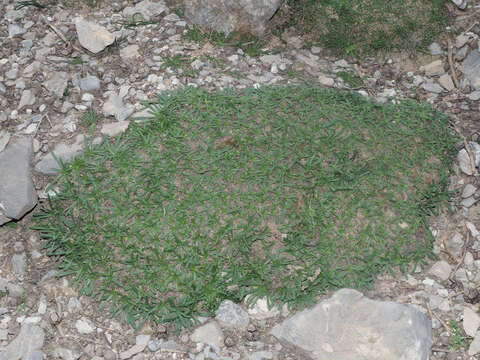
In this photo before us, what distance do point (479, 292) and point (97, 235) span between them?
2494mm

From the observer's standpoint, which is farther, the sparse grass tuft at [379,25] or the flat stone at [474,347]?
the sparse grass tuft at [379,25]

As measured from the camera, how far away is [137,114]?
3.79 meters

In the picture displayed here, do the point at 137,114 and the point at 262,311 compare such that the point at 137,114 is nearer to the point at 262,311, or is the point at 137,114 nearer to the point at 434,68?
the point at 262,311

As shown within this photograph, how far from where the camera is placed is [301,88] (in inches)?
157

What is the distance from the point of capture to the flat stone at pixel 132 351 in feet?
9.57

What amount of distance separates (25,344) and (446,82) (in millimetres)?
3861

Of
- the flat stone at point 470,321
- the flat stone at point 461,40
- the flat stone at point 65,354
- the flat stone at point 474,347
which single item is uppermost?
the flat stone at point 461,40

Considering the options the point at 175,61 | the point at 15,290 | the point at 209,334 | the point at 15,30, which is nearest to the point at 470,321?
the point at 209,334

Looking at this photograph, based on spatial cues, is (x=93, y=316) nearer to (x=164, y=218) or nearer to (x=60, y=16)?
(x=164, y=218)

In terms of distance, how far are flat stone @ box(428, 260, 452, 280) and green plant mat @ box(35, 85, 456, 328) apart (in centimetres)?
12

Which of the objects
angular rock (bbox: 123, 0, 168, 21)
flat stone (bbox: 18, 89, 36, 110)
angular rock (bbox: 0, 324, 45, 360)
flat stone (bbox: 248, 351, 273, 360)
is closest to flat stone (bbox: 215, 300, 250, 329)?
flat stone (bbox: 248, 351, 273, 360)

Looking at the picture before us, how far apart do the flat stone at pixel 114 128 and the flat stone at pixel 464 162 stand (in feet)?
8.32

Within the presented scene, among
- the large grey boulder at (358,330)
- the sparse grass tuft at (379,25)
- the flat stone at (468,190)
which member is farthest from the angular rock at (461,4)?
the large grey boulder at (358,330)

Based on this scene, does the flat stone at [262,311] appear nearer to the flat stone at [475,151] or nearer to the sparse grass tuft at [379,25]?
the flat stone at [475,151]
